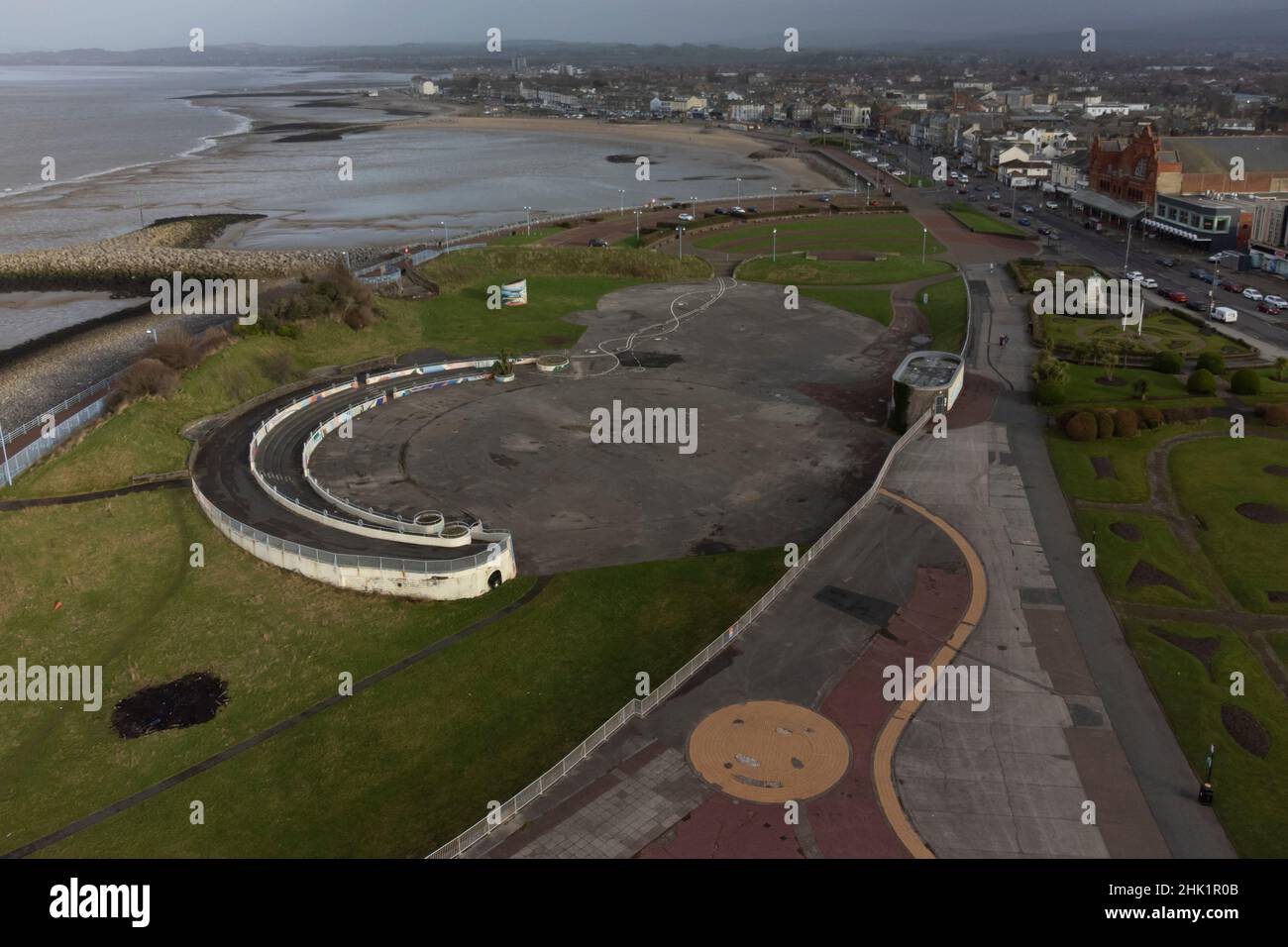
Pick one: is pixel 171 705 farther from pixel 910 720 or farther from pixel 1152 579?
pixel 1152 579

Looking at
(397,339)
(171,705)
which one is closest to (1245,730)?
(171,705)

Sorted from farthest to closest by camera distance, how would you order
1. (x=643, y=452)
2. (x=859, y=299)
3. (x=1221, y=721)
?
(x=859, y=299) < (x=643, y=452) < (x=1221, y=721)

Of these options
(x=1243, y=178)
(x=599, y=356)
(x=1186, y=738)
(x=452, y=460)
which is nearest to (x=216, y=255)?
(x=599, y=356)

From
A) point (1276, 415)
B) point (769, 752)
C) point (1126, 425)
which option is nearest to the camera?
point (769, 752)

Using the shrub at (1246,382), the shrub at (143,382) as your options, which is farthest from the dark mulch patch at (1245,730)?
the shrub at (143,382)

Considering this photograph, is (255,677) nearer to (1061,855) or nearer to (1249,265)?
(1061,855)

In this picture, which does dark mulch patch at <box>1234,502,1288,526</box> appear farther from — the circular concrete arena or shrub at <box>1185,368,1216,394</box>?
the circular concrete arena

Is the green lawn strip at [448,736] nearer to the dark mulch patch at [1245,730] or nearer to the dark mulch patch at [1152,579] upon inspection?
the dark mulch patch at [1152,579]
